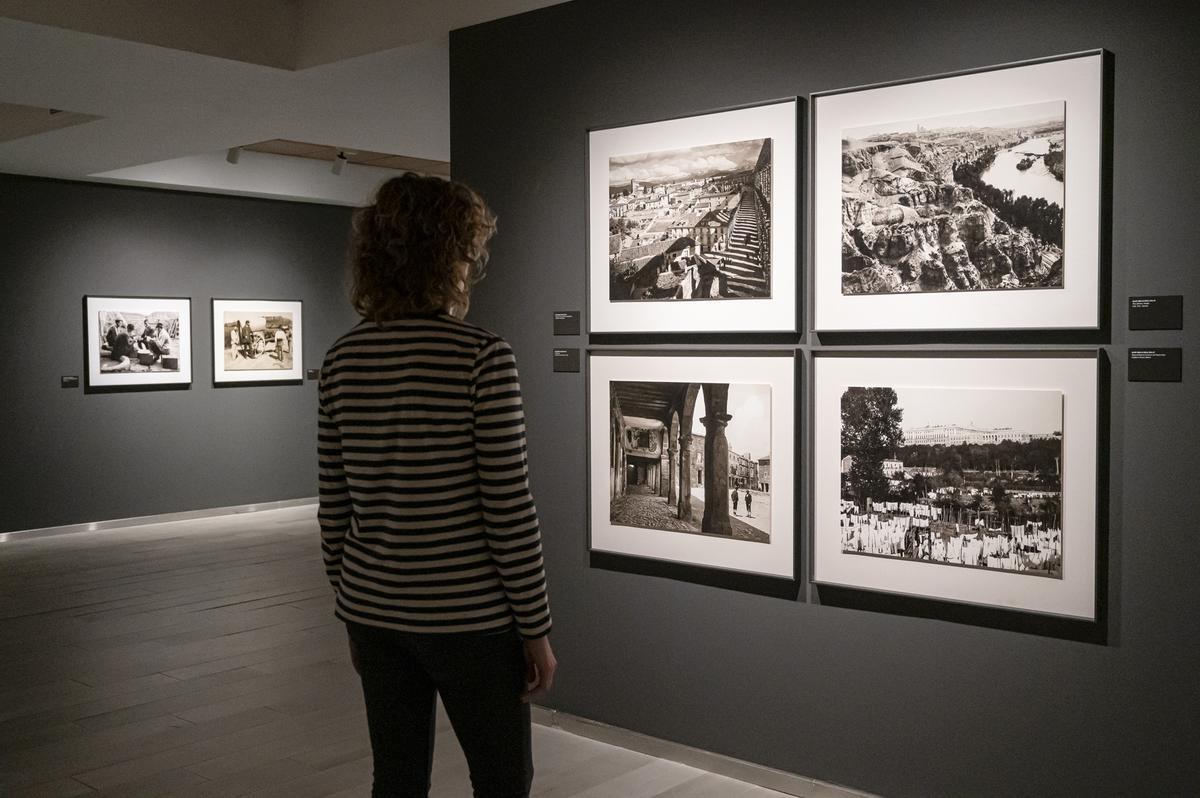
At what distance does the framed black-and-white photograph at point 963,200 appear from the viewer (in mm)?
3076

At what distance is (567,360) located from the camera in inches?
173

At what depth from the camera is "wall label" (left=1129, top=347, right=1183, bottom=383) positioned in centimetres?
296

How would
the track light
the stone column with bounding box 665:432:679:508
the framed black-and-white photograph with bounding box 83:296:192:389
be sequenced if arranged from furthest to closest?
the track light, the framed black-and-white photograph with bounding box 83:296:192:389, the stone column with bounding box 665:432:679:508

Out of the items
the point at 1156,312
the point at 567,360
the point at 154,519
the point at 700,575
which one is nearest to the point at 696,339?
the point at 567,360

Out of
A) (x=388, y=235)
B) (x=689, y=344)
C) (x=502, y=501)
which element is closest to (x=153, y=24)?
(x=689, y=344)

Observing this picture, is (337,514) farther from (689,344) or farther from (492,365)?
(689,344)

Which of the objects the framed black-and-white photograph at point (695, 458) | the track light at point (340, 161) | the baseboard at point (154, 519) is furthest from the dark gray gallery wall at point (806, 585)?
the baseboard at point (154, 519)

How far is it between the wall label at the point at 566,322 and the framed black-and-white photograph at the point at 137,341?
6919 millimetres

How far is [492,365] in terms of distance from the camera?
2.04 meters

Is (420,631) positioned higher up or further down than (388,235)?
further down

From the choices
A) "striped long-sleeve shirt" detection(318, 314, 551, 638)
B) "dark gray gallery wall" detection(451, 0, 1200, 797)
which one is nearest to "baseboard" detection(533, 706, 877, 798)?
"dark gray gallery wall" detection(451, 0, 1200, 797)

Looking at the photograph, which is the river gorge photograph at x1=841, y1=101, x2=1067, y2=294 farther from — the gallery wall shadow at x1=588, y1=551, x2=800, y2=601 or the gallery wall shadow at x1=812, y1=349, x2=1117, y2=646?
the gallery wall shadow at x1=588, y1=551, x2=800, y2=601

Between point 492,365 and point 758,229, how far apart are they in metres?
1.95

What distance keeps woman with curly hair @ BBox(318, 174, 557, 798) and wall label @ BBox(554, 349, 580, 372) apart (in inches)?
86.0
